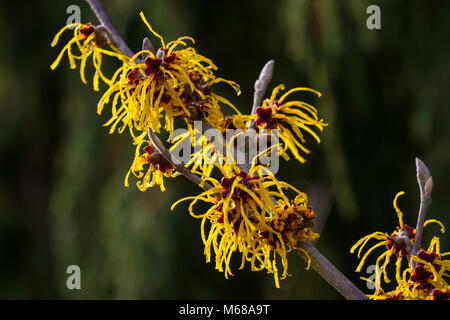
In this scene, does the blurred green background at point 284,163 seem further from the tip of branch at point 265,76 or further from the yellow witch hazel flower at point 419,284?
the yellow witch hazel flower at point 419,284

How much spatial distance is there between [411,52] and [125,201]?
1.03 meters

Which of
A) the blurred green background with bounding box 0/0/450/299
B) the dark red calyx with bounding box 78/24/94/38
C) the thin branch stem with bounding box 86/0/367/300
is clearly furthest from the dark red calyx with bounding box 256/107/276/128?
the blurred green background with bounding box 0/0/450/299

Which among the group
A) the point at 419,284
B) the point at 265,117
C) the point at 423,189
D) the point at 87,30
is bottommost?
the point at 419,284

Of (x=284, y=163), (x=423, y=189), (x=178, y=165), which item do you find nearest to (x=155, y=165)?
(x=178, y=165)

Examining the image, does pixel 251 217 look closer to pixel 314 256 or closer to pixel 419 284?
pixel 314 256

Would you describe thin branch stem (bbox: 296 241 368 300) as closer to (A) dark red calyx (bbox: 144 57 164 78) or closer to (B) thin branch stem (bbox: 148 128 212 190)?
(B) thin branch stem (bbox: 148 128 212 190)

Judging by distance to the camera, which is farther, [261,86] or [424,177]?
[261,86]

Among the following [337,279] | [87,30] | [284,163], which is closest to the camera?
[337,279]

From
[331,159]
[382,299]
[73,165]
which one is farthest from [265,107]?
[73,165]

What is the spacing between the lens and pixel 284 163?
7.38 ft

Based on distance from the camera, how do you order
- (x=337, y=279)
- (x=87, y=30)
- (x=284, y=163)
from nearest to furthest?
(x=337, y=279) < (x=87, y=30) < (x=284, y=163)

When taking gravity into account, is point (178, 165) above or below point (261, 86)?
below

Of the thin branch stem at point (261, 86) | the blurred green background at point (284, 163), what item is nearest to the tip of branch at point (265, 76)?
the thin branch stem at point (261, 86)

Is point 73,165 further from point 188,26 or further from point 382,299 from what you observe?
point 382,299
